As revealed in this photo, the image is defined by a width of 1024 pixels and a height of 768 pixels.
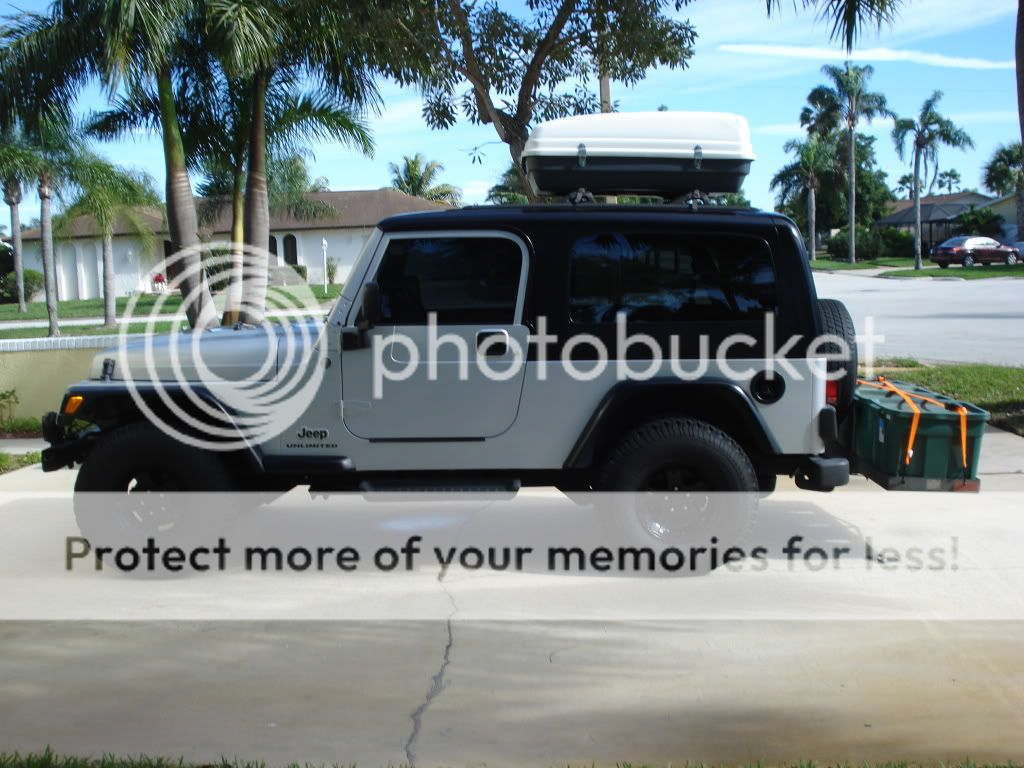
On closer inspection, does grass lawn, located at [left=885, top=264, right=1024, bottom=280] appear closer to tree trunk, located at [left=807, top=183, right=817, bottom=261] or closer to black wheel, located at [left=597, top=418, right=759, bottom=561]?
tree trunk, located at [left=807, top=183, right=817, bottom=261]

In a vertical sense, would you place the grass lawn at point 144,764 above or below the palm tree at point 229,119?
below

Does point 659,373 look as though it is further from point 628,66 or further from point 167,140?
point 167,140

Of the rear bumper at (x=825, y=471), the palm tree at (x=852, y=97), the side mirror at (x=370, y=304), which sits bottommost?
the rear bumper at (x=825, y=471)

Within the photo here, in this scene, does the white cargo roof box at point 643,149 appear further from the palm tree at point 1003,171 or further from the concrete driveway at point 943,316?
the palm tree at point 1003,171

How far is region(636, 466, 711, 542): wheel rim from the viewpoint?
591cm

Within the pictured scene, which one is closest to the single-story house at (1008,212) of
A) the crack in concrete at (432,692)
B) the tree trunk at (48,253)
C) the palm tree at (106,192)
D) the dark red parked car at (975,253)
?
the dark red parked car at (975,253)

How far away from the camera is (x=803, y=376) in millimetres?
5887

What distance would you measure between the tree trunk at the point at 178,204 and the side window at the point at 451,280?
9.62 m

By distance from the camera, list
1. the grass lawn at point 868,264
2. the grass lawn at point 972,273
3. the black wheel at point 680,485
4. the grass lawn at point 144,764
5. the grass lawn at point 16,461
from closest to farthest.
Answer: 1. the grass lawn at point 144,764
2. the black wheel at point 680,485
3. the grass lawn at point 16,461
4. the grass lawn at point 972,273
5. the grass lawn at point 868,264

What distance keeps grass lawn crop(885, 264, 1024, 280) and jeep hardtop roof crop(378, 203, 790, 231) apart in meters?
37.4

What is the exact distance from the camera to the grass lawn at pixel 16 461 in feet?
30.2

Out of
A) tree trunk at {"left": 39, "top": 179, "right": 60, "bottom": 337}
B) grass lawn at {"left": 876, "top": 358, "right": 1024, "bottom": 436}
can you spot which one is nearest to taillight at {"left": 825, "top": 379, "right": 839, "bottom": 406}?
grass lawn at {"left": 876, "top": 358, "right": 1024, "bottom": 436}

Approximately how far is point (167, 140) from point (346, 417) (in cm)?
1104

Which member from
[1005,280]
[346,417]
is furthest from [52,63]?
[1005,280]
